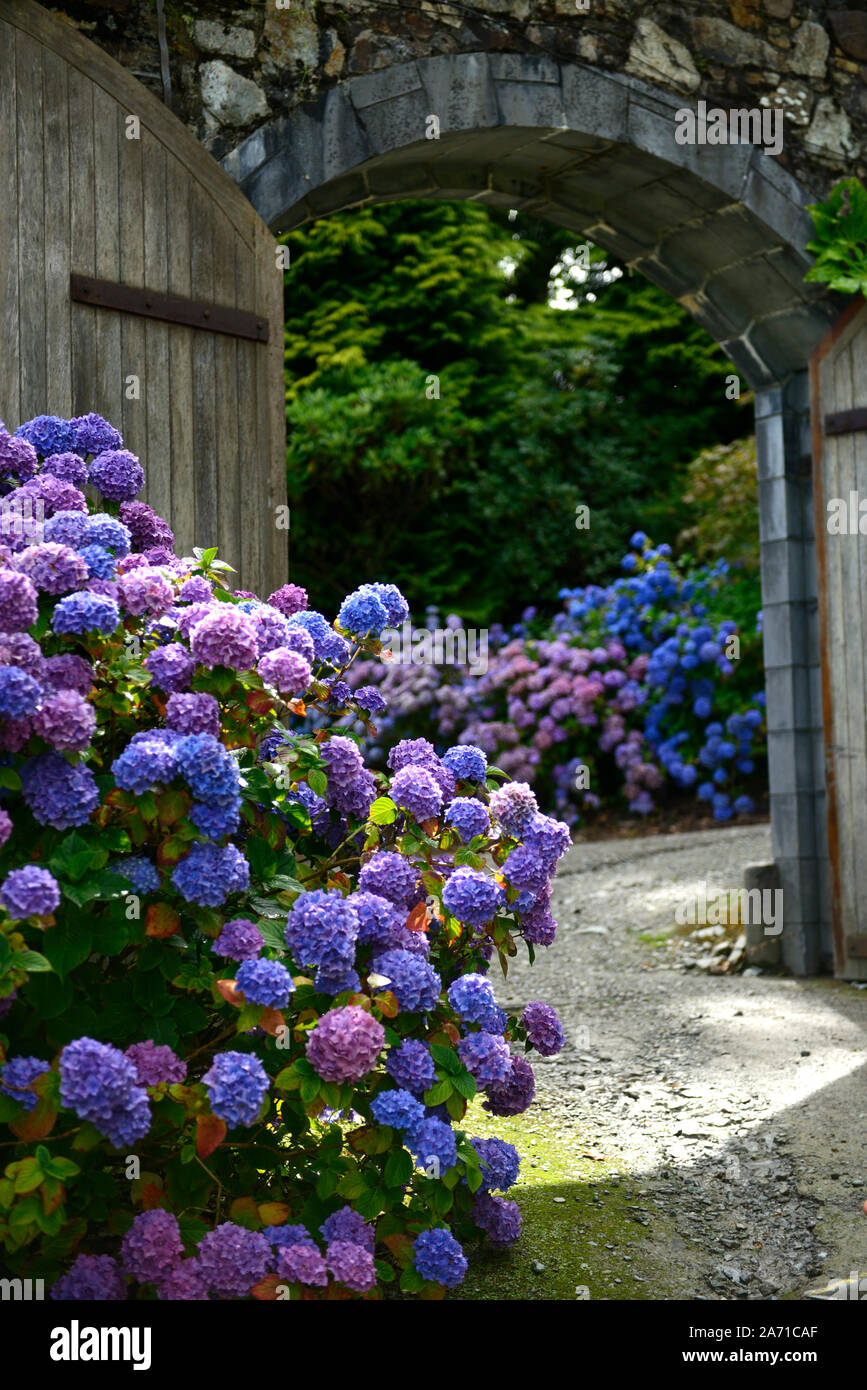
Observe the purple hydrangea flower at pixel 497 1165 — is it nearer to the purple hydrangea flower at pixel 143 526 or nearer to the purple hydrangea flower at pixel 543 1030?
the purple hydrangea flower at pixel 543 1030

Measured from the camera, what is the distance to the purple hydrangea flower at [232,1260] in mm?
1989

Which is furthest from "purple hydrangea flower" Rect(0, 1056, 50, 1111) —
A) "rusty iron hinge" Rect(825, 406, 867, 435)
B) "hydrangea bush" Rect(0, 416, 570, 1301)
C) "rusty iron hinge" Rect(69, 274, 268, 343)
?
"rusty iron hinge" Rect(825, 406, 867, 435)

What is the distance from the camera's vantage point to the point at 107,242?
3.14 m

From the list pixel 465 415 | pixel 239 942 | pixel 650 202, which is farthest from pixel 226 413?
pixel 465 415

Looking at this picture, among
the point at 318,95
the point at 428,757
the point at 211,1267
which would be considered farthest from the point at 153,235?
the point at 211,1267

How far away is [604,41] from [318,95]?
42.8 inches

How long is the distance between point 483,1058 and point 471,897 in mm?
273

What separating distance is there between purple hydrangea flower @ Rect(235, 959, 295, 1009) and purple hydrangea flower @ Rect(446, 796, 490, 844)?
555mm

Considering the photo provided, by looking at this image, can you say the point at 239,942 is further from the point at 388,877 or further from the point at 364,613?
the point at 364,613

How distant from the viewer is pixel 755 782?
816 centimetres

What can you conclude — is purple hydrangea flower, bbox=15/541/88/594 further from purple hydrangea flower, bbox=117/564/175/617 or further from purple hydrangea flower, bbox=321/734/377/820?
purple hydrangea flower, bbox=321/734/377/820

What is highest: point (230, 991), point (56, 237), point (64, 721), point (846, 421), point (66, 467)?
point (56, 237)

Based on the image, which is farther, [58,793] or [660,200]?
[660,200]

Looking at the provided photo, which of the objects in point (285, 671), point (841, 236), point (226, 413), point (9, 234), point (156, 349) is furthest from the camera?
point (841, 236)
